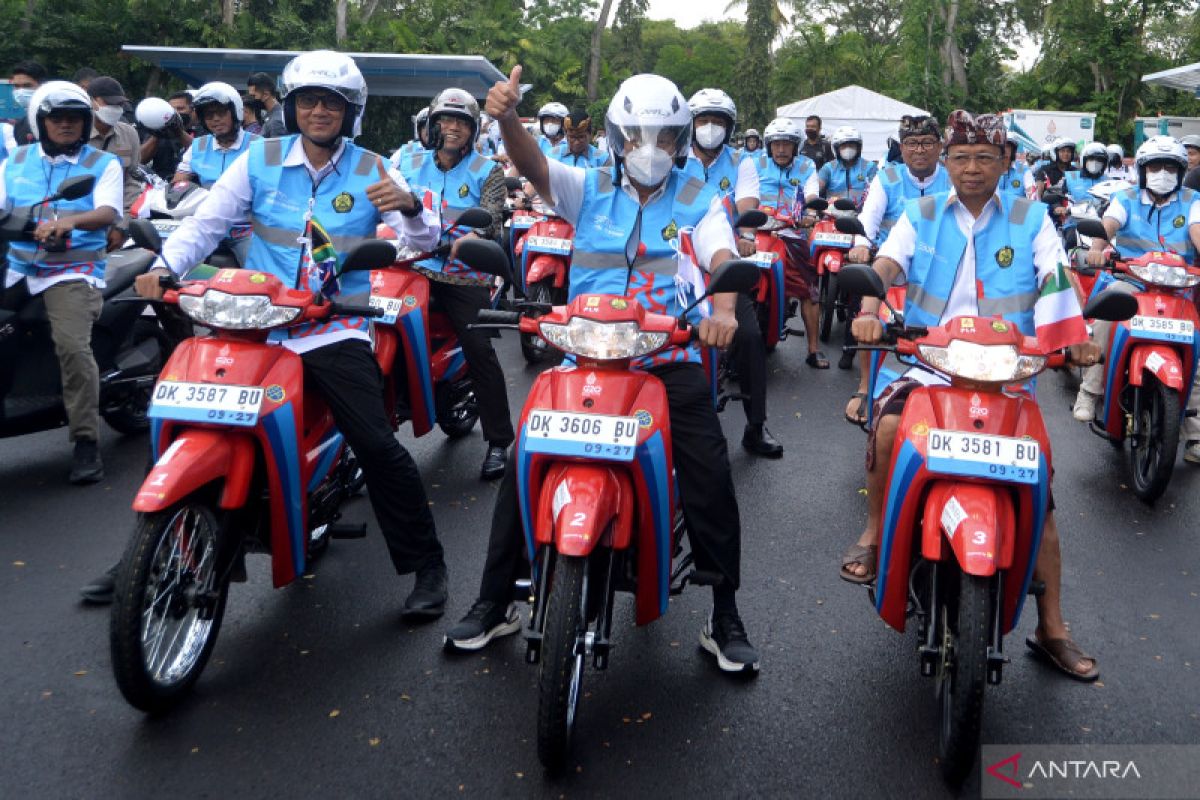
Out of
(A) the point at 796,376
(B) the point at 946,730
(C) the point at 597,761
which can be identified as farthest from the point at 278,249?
(A) the point at 796,376

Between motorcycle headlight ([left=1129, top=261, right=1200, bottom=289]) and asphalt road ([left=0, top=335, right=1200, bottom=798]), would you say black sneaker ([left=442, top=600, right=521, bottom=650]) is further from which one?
motorcycle headlight ([left=1129, top=261, right=1200, bottom=289])

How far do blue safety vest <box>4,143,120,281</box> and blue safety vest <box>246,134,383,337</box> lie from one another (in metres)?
2.32

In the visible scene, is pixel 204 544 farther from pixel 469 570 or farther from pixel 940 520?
pixel 940 520

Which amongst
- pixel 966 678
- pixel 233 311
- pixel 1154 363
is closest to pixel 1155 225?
pixel 1154 363

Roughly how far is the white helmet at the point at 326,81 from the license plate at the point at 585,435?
1.78 metres

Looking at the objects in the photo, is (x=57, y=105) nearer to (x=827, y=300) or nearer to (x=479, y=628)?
(x=479, y=628)

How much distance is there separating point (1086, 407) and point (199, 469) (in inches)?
262

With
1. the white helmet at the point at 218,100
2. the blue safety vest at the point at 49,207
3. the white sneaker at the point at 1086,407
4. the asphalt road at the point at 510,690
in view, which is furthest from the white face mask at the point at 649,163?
the white sneaker at the point at 1086,407

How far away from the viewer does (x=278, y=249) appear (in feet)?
15.2

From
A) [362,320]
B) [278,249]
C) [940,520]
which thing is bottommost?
[940,520]

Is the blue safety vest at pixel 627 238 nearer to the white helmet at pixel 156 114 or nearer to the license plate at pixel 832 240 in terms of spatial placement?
the license plate at pixel 832 240

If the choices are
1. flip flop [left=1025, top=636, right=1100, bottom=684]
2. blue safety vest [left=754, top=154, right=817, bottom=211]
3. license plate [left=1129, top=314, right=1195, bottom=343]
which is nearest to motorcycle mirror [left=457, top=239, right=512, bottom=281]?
flip flop [left=1025, top=636, right=1100, bottom=684]

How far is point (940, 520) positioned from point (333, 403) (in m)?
2.31

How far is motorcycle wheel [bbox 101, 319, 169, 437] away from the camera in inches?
284
